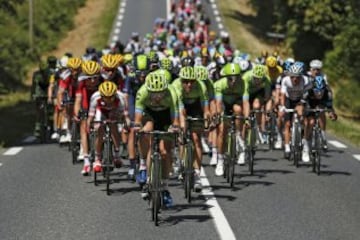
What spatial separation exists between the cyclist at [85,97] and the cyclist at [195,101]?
5.06ft

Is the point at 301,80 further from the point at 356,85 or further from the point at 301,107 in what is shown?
the point at 356,85

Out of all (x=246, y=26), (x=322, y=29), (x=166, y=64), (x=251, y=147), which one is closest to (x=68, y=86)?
(x=166, y=64)

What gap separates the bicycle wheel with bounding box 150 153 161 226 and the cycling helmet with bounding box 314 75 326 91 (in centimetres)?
635

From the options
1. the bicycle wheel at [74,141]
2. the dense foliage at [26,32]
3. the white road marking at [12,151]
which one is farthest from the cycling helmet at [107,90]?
the dense foliage at [26,32]

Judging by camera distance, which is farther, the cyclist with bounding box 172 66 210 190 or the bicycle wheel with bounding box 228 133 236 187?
the bicycle wheel with bounding box 228 133 236 187

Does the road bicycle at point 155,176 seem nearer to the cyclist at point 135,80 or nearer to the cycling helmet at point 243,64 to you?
the cyclist at point 135,80

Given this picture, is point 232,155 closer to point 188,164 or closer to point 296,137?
point 188,164

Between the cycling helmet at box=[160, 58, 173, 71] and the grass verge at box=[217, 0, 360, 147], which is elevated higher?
the grass verge at box=[217, 0, 360, 147]

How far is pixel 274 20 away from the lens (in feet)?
190

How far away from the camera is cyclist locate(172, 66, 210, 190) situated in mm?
13086

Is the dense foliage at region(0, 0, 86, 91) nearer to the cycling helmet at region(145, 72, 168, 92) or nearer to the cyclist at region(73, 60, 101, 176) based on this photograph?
the cyclist at region(73, 60, 101, 176)

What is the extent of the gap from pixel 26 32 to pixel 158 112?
41.7m

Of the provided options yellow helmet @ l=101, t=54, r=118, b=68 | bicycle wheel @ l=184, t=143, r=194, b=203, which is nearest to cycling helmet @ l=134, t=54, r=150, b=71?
yellow helmet @ l=101, t=54, r=118, b=68

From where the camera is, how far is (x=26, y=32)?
5312 centimetres
